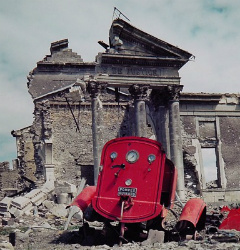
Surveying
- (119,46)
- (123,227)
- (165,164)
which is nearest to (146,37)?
(119,46)

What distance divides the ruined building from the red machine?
8.48 meters

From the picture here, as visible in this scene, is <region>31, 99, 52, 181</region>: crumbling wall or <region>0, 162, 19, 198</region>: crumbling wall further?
<region>0, 162, 19, 198</region>: crumbling wall

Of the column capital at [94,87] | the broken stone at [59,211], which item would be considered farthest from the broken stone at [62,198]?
the column capital at [94,87]

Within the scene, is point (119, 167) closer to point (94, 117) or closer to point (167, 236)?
point (167, 236)

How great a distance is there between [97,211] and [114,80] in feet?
34.8

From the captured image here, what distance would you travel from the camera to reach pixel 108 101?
2636 cm

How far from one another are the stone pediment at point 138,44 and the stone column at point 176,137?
4.89 feet

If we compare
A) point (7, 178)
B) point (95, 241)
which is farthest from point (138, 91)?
point (7, 178)

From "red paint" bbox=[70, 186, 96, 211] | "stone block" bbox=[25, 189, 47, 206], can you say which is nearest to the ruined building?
"stone block" bbox=[25, 189, 47, 206]

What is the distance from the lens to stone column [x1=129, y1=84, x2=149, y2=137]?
18.6 m

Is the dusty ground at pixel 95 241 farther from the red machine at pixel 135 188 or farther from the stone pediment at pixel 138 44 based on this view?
the stone pediment at pixel 138 44

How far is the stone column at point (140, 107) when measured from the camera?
61.0 ft

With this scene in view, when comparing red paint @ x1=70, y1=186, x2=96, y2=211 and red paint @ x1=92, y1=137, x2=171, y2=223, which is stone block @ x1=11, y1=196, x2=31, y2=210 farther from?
red paint @ x1=92, y1=137, x2=171, y2=223

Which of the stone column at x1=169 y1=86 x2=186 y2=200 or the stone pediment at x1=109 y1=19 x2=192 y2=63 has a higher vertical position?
the stone pediment at x1=109 y1=19 x2=192 y2=63
